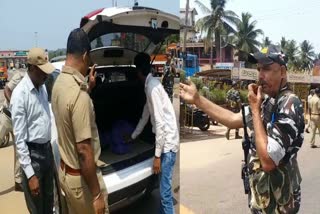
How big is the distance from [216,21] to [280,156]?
159 ft

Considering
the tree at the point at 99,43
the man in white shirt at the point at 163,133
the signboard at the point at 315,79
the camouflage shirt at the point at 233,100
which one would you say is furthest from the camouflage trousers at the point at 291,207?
the signboard at the point at 315,79

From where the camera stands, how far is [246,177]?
97.3 inches

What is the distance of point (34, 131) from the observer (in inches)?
137

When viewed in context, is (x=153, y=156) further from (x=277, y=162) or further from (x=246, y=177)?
(x=277, y=162)

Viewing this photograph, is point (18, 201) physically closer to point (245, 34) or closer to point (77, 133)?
point (77, 133)

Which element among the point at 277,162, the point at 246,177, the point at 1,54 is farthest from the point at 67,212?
the point at 1,54

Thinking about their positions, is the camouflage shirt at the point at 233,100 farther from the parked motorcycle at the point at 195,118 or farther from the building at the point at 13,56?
the building at the point at 13,56

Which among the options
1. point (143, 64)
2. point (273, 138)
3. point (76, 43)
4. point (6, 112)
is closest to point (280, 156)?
point (273, 138)

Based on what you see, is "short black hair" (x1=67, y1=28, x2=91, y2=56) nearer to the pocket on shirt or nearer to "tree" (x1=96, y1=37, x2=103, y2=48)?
the pocket on shirt

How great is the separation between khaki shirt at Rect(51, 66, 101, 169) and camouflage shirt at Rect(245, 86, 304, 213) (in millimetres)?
974

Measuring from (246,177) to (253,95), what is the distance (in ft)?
1.75

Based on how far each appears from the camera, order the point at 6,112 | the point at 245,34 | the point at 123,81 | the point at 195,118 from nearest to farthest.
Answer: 1. the point at 6,112
2. the point at 123,81
3. the point at 195,118
4. the point at 245,34

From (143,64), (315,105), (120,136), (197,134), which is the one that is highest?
(143,64)

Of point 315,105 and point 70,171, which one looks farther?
point 315,105
